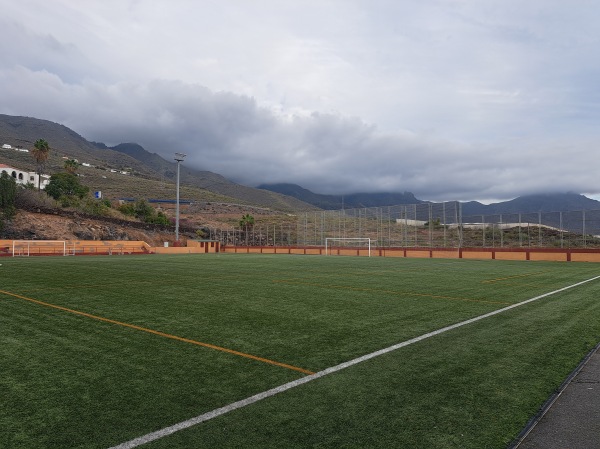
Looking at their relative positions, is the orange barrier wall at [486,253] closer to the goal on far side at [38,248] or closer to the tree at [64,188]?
the goal on far side at [38,248]

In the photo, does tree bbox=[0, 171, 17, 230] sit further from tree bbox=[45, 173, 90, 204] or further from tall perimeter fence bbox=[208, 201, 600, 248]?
tall perimeter fence bbox=[208, 201, 600, 248]

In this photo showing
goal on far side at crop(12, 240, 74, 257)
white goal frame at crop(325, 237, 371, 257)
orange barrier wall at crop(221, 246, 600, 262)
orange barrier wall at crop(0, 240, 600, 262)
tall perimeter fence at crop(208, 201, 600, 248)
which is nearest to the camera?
orange barrier wall at crop(221, 246, 600, 262)

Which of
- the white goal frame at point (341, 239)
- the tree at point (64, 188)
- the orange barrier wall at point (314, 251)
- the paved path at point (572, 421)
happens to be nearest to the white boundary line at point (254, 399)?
the paved path at point (572, 421)

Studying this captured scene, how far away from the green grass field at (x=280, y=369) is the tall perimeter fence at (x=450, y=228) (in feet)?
84.1

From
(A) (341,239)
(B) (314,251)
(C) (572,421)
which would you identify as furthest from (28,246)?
(C) (572,421)

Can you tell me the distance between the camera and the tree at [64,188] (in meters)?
78.1

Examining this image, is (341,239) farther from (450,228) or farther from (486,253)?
(486,253)

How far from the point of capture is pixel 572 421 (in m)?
3.96

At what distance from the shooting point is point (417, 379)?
5016mm

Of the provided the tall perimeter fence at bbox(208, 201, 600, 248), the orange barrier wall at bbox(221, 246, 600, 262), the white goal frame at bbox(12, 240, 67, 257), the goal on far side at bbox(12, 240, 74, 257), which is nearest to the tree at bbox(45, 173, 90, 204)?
the white goal frame at bbox(12, 240, 67, 257)

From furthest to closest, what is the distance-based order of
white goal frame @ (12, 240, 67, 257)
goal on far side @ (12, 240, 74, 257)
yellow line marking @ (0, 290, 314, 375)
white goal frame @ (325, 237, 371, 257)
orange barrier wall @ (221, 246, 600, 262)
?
white goal frame @ (325, 237, 371, 257), goal on far side @ (12, 240, 74, 257), white goal frame @ (12, 240, 67, 257), orange barrier wall @ (221, 246, 600, 262), yellow line marking @ (0, 290, 314, 375)

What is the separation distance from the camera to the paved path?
3.54 meters

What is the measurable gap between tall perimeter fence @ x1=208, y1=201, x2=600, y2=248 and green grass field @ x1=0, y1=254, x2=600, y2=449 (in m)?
25.6

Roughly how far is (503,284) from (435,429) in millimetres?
12636
